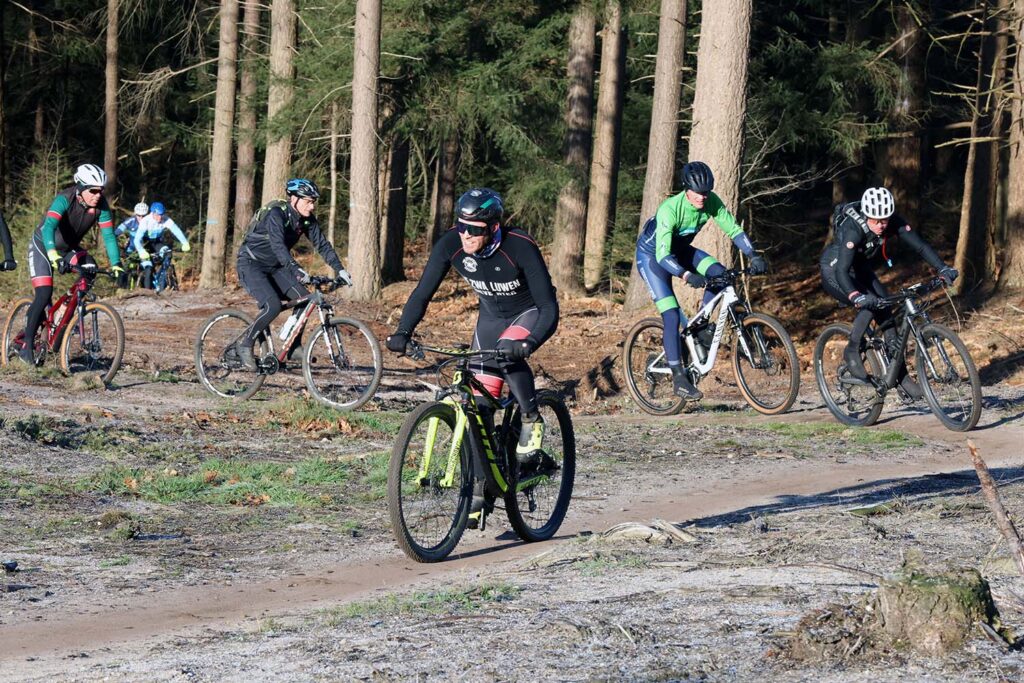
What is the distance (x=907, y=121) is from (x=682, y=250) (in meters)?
16.8

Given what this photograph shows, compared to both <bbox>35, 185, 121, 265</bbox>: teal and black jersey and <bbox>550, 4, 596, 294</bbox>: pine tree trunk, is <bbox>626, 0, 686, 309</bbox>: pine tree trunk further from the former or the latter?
<bbox>35, 185, 121, 265</bbox>: teal and black jersey

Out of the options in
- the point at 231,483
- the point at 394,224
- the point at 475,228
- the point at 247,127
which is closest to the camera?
the point at 475,228

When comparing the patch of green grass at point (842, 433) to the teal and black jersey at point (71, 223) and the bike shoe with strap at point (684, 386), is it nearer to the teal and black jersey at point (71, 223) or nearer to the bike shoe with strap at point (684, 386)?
the bike shoe with strap at point (684, 386)

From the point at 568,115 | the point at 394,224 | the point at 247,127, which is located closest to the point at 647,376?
the point at 568,115

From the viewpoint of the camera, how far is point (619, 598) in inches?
255

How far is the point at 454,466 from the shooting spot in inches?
304

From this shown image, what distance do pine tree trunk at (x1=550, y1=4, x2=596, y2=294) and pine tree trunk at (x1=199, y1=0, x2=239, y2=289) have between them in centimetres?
808

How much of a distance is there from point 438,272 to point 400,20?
65.4 feet

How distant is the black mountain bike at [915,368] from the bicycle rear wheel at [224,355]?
6.06 metres

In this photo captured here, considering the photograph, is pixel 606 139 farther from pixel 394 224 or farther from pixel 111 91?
pixel 111 91

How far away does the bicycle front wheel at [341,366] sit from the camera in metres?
14.1

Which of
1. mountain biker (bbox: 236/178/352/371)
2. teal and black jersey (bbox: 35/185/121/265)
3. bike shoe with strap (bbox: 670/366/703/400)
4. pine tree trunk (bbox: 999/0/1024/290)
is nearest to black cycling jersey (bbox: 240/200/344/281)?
mountain biker (bbox: 236/178/352/371)

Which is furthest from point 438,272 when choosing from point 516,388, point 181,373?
point 181,373

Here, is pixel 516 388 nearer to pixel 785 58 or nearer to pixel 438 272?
pixel 438 272
